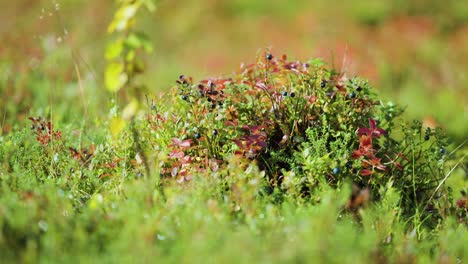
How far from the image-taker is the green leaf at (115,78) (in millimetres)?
2537

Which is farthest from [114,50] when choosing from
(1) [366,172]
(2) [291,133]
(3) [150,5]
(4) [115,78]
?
(1) [366,172]

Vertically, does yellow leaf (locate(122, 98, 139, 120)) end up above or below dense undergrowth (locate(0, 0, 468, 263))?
above

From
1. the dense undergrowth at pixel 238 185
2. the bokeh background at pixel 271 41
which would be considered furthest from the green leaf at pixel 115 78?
the bokeh background at pixel 271 41

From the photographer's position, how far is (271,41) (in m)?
8.35

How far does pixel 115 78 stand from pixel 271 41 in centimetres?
597

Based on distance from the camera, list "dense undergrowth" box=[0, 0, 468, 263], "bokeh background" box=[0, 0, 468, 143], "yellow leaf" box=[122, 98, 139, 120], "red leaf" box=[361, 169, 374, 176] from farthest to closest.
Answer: "bokeh background" box=[0, 0, 468, 143], "red leaf" box=[361, 169, 374, 176], "yellow leaf" box=[122, 98, 139, 120], "dense undergrowth" box=[0, 0, 468, 263]

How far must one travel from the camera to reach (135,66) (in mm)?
2639

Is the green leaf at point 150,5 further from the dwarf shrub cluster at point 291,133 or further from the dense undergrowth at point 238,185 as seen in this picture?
the dwarf shrub cluster at point 291,133

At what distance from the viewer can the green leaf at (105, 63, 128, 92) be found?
2.54 metres

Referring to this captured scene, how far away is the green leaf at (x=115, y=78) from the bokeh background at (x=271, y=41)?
3032 millimetres

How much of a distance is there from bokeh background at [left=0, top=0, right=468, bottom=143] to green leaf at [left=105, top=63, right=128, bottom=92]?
3032 mm

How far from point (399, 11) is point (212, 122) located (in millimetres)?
6351

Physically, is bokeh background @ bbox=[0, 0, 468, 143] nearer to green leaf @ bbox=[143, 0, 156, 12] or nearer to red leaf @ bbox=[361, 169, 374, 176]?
red leaf @ bbox=[361, 169, 374, 176]

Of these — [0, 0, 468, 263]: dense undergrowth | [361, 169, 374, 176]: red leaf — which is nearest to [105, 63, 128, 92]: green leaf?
[0, 0, 468, 263]: dense undergrowth
